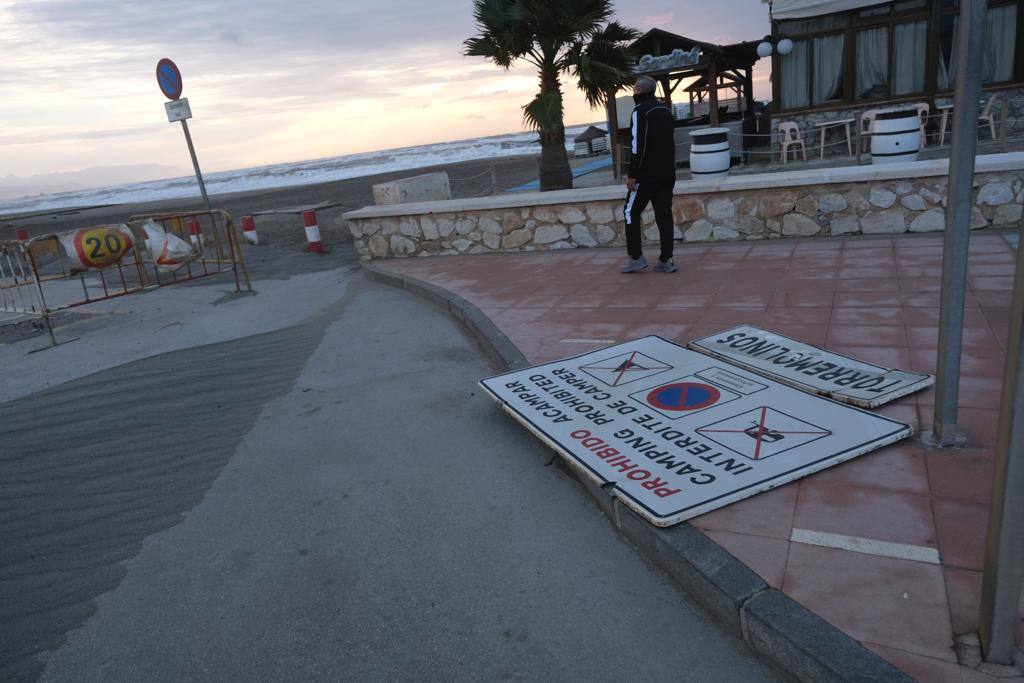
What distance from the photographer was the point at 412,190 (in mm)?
13086

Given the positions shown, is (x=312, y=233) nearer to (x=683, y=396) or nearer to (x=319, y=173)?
(x=683, y=396)

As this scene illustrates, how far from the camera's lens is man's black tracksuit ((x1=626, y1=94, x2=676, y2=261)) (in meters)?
6.69

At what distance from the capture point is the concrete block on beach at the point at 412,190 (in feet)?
41.0

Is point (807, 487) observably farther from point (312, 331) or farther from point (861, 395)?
point (312, 331)

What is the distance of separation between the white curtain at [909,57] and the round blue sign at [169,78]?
13.3 metres

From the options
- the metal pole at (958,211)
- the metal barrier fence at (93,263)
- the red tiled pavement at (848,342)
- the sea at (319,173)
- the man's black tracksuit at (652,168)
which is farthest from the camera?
the sea at (319,173)

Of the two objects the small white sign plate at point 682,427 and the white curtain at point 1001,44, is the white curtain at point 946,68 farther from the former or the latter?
the small white sign plate at point 682,427

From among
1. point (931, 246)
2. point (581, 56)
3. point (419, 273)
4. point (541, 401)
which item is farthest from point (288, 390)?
point (581, 56)

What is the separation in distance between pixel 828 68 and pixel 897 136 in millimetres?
7466

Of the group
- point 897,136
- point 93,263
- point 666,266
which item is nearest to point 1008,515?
point 666,266

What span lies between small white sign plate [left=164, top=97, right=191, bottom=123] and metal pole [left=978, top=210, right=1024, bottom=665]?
10.6 meters

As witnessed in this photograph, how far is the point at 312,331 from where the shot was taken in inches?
282

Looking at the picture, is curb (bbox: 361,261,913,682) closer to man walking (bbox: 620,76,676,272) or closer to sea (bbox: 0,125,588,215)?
man walking (bbox: 620,76,676,272)

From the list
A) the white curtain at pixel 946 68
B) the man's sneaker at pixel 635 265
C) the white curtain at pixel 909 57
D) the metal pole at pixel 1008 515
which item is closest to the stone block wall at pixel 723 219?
the man's sneaker at pixel 635 265
